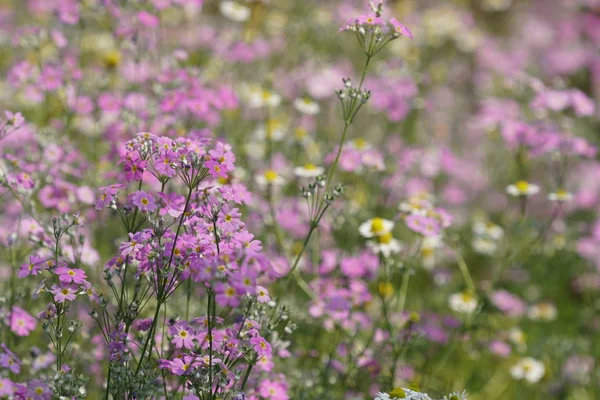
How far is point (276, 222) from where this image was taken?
4.71 m

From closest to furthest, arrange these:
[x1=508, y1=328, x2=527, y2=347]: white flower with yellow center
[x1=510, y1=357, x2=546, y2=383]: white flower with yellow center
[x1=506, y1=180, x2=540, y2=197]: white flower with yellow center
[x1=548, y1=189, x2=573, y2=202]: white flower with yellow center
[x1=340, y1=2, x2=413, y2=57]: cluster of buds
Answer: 1. [x1=340, y1=2, x2=413, y2=57]: cluster of buds
2. [x1=548, y1=189, x2=573, y2=202]: white flower with yellow center
3. [x1=506, y1=180, x2=540, y2=197]: white flower with yellow center
4. [x1=510, y1=357, x2=546, y2=383]: white flower with yellow center
5. [x1=508, y1=328, x2=527, y2=347]: white flower with yellow center

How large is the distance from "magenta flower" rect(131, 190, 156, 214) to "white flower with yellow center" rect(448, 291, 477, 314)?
2.56 m

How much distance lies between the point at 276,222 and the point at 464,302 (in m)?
1.35

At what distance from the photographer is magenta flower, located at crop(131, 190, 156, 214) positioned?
255 centimetres

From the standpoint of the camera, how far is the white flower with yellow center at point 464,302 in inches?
179

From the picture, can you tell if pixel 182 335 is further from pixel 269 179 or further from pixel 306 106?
pixel 306 106

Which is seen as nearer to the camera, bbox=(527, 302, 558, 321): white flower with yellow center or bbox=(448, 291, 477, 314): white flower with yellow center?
bbox=(448, 291, 477, 314): white flower with yellow center

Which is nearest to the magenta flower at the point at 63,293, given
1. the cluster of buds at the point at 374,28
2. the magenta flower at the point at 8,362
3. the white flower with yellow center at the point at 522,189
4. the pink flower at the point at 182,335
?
the magenta flower at the point at 8,362

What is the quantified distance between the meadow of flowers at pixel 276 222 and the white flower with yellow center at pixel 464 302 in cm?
3

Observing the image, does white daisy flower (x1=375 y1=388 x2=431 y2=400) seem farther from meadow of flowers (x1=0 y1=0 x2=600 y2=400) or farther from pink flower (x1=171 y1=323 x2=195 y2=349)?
pink flower (x1=171 y1=323 x2=195 y2=349)

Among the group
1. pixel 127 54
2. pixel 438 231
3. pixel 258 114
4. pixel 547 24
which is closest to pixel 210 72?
pixel 258 114

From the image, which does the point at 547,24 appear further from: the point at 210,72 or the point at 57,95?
the point at 57,95

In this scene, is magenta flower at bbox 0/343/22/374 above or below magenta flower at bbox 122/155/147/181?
below

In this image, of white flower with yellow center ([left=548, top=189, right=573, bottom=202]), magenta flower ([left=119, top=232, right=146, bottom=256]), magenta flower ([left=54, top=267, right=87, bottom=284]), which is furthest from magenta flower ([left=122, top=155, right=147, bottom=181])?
white flower with yellow center ([left=548, top=189, right=573, bottom=202])
